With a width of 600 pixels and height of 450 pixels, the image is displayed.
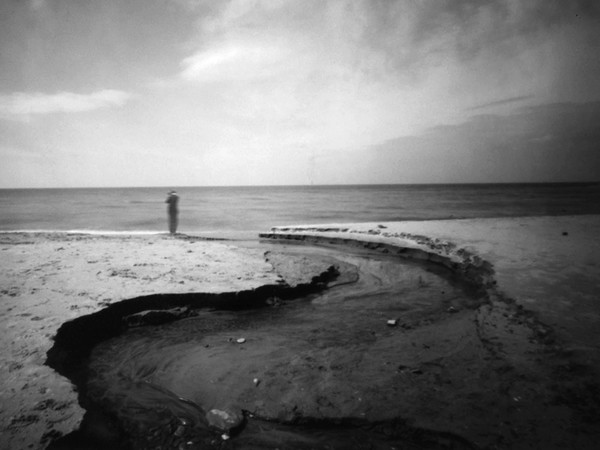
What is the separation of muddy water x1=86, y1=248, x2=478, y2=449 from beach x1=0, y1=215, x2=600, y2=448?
0.04 meters

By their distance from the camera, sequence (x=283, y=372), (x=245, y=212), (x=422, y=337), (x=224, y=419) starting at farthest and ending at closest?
(x=245, y=212)
(x=422, y=337)
(x=283, y=372)
(x=224, y=419)

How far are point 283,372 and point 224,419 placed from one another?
89 cm

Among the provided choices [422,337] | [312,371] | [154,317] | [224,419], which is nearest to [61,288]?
[154,317]

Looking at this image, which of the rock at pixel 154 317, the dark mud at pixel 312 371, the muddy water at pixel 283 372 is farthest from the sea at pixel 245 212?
the muddy water at pixel 283 372

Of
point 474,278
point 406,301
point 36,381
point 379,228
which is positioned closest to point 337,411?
point 36,381

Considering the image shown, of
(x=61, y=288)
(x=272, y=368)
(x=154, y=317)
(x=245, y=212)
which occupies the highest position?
(x=245, y=212)

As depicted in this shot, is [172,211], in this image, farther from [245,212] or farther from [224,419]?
[245,212]

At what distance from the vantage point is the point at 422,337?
414cm

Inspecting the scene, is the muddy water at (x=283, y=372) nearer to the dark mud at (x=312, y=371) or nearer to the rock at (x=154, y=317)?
the dark mud at (x=312, y=371)

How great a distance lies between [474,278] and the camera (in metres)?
6.46

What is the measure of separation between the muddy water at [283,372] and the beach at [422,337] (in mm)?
39

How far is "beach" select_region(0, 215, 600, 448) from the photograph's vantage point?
2.49 metres

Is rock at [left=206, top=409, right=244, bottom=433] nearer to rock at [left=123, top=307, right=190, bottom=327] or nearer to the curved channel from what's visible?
the curved channel

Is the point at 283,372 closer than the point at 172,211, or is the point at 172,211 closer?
the point at 283,372
